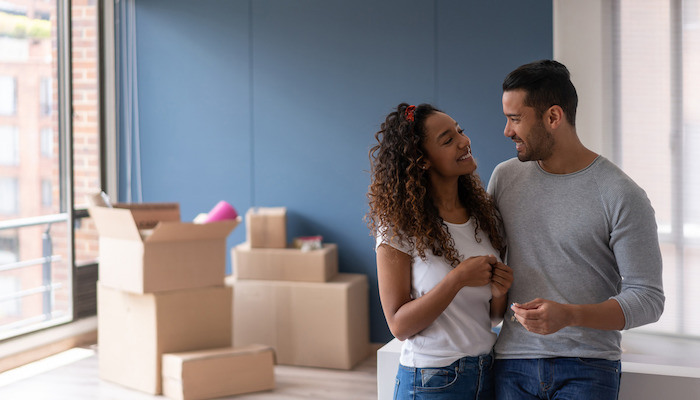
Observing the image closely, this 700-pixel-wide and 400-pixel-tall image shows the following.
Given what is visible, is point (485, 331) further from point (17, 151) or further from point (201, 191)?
point (17, 151)

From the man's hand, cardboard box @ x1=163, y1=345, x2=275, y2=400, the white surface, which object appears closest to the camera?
the man's hand

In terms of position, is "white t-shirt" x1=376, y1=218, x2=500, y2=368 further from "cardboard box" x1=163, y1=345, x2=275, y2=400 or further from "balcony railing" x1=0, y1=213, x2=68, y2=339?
"balcony railing" x1=0, y1=213, x2=68, y2=339

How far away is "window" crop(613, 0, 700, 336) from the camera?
146 inches

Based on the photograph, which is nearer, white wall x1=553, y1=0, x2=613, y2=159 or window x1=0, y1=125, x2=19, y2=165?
white wall x1=553, y1=0, x2=613, y2=159

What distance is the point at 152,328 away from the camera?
11.6ft

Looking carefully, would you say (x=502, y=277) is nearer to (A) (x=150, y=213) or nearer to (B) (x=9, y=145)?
(A) (x=150, y=213)

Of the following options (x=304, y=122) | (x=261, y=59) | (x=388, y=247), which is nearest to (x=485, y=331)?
(x=388, y=247)

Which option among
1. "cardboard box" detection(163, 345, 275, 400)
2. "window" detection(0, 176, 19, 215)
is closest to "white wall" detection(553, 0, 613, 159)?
"cardboard box" detection(163, 345, 275, 400)

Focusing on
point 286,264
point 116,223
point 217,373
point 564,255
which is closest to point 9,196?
point 116,223

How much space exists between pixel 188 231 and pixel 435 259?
2.22m

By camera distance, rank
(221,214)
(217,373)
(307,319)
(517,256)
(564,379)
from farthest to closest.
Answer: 1. (307,319)
2. (221,214)
3. (217,373)
4. (517,256)
5. (564,379)

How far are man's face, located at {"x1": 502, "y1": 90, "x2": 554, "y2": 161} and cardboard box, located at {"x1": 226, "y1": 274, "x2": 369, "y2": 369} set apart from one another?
2.47 meters

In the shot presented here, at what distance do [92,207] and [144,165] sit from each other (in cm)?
133

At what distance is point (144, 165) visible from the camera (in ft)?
16.2
